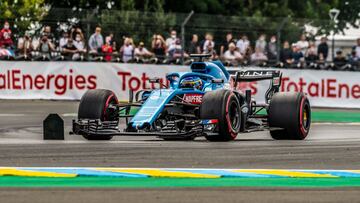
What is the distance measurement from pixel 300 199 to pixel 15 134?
9.36m

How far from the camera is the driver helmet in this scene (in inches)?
639

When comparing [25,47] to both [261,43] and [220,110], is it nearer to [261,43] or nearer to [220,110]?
[261,43]

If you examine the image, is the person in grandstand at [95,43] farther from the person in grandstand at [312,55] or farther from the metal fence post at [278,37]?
the person in grandstand at [312,55]

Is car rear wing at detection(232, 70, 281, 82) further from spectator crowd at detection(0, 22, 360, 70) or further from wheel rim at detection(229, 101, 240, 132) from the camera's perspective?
spectator crowd at detection(0, 22, 360, 70)

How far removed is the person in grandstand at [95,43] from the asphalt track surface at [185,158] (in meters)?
9.81

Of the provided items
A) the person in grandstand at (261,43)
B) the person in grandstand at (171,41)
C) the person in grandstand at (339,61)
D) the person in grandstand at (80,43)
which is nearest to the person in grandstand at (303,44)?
the person in grandstand at (339,61)

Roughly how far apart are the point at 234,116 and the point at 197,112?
2.39ft

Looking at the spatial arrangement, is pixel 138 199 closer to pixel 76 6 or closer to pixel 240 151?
pixel 240 151

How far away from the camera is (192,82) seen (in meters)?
16.3

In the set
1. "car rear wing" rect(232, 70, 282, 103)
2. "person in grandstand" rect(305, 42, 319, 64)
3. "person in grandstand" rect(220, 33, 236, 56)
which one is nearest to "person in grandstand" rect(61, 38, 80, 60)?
"person in grandstand" rect(220, 33, 236, 56)

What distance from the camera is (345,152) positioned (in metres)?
13.2

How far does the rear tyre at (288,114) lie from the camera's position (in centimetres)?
1598

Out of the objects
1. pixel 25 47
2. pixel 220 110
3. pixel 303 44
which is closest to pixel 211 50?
pixel 303 44

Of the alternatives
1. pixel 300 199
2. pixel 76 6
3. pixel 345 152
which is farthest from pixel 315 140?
pixel 76 6
